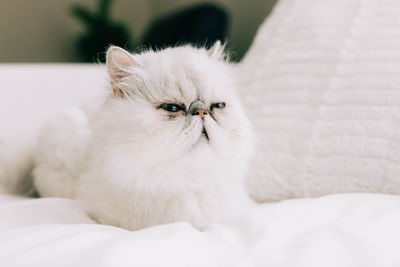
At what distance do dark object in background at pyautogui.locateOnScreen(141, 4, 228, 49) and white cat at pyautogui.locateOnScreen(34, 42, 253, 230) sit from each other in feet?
3.84

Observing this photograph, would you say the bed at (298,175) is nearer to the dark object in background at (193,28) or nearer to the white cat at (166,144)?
the white cat at (166,144)

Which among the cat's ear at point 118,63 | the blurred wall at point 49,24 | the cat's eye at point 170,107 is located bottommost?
the blurred wall at point 49,24

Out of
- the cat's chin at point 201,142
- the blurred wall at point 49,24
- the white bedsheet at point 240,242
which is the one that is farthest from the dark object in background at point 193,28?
the white bedsheet at point 240,242

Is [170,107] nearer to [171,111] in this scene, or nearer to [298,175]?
[171,111]

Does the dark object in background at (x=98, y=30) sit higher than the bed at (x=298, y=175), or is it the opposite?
the bed at (x=298, y=175)

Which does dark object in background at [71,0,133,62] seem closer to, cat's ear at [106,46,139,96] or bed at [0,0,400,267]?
bed at [0,0,400,267]

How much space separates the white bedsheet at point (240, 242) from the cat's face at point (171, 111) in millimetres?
133

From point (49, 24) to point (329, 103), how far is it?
3.16m

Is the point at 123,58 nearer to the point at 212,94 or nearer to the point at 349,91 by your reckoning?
the point at 212,94

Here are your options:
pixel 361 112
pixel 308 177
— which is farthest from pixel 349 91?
pixel 308 177

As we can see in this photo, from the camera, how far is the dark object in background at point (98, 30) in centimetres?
309

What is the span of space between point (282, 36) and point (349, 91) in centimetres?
30

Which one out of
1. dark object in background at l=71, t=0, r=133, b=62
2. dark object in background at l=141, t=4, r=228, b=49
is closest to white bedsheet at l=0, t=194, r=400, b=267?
dark object in background at l=141, t=4, r=228, b=49

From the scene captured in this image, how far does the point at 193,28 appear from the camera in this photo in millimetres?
2125
